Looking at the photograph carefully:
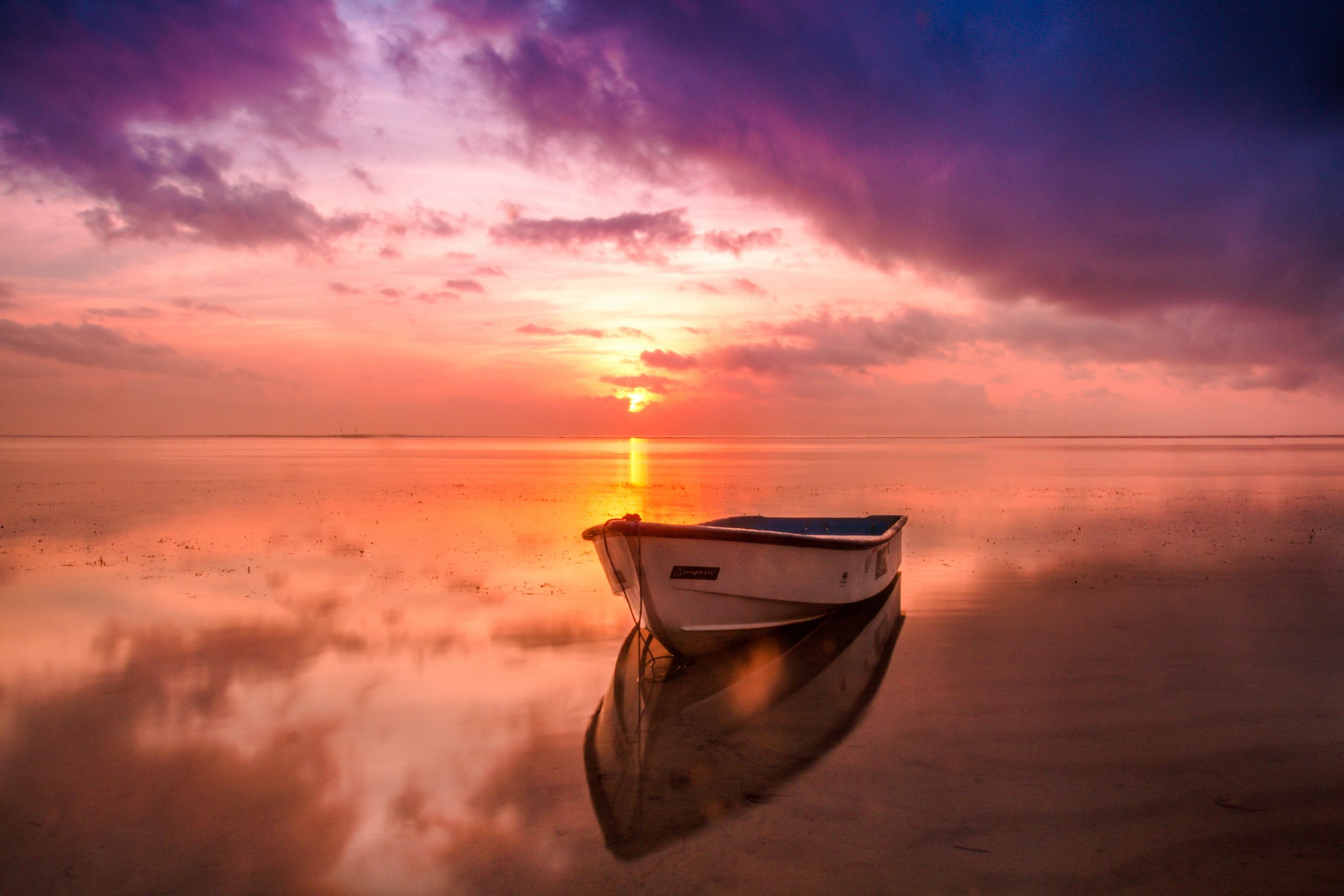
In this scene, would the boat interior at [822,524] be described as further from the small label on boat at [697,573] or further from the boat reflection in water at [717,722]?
the small label on boat at [697,573]

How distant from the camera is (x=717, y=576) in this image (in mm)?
12625

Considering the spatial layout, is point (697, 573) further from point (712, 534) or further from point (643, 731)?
point (643, 731)

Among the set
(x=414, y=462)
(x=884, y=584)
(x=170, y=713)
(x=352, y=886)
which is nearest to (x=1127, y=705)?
(x=884, y=584)

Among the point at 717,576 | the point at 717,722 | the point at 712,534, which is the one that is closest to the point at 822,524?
the point at 717,576

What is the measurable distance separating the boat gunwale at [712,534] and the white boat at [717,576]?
0.01 meters

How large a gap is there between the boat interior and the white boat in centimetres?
429

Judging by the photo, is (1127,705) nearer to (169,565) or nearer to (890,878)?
(890,878)

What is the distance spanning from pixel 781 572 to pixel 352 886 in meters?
8.37

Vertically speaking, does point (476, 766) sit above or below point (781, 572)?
below

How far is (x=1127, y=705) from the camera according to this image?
34.4 feet

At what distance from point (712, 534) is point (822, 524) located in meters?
8.27

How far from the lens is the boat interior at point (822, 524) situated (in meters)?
19.2

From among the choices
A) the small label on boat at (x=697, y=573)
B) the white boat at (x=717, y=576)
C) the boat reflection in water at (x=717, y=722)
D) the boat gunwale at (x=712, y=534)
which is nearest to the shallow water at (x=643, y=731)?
the boat reflection in water at (x=717, y=722)

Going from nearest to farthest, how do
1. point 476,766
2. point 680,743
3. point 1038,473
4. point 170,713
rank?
point 476,766 → point 680,743 → point 170,713 → point 1038,473
